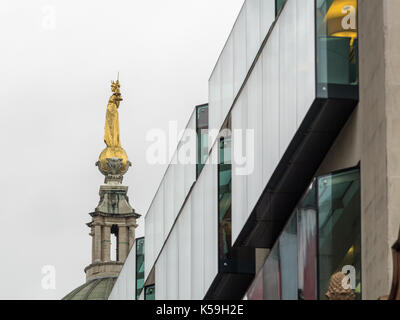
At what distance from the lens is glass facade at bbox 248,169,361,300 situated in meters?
26.2

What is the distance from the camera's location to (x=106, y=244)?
162 m

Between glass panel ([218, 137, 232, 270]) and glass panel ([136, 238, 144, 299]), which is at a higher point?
glass panel ([218, 137, 232, 270])

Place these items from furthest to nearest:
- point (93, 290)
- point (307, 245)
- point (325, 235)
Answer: point (93, 290), point (307, 245), point (325, 235)

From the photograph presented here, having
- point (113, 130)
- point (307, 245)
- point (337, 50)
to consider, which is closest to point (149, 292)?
point (307, 245)

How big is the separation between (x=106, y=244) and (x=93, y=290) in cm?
1171

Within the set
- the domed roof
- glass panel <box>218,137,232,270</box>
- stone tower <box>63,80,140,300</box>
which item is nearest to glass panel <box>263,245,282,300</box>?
glass panel <box>218,137,232,270</box>

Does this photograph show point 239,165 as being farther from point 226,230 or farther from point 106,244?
point 106,244

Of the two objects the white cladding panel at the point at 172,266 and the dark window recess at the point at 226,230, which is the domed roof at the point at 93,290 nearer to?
the white cladding panel at the point at 172,266

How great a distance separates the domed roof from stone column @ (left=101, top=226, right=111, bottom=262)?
3218 millimetres

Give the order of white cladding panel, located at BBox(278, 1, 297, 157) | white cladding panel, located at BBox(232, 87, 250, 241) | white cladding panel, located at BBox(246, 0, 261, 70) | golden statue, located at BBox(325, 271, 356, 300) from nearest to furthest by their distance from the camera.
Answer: golden statue, located at BBox(325, 271, 356, 300) < white cladding panel, located at BBox(278, 1, 297, 157) < white cladding panel, located at BBox(232, 87, 250, 241) < white cladding panel, located at BBox(246, 0, 261, 70)

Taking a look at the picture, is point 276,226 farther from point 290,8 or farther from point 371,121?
point 371,121

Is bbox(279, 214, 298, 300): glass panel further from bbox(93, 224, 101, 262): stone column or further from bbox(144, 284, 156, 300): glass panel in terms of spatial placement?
bbox(93, 224, 101, 262): stone column

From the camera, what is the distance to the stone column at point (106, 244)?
16150cm
